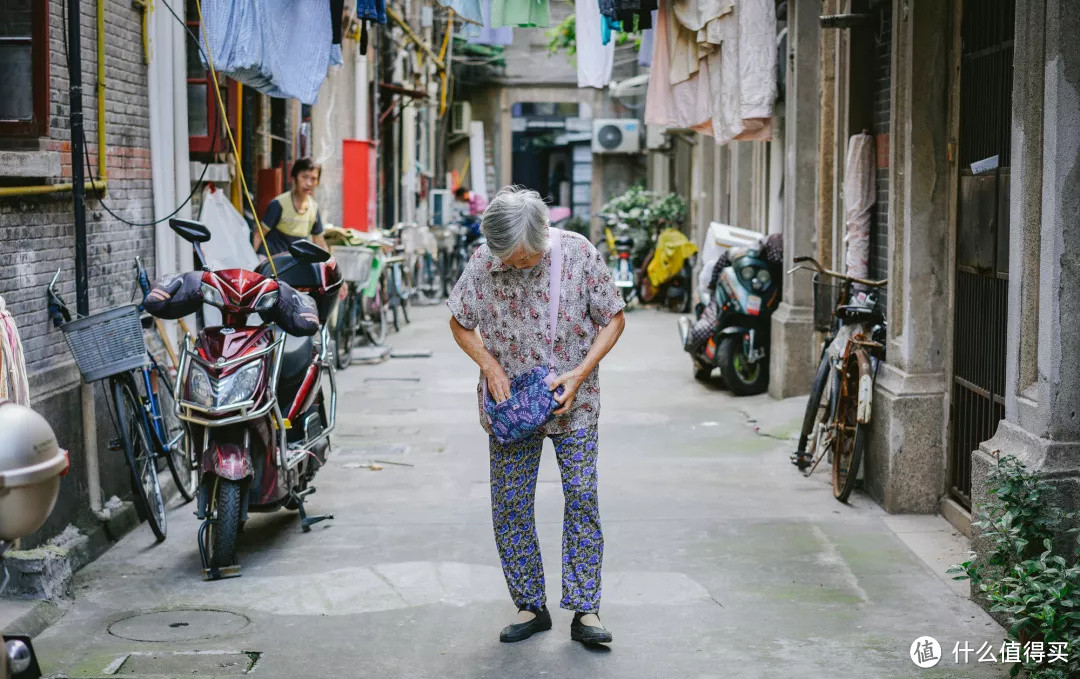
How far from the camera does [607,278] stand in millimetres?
5496

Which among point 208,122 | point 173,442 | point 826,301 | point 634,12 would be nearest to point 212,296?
point 173,442

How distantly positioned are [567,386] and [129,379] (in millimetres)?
2799

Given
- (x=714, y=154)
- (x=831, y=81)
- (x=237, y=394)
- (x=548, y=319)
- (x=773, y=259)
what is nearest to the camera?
(x=548, y=319)

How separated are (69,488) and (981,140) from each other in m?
4.88

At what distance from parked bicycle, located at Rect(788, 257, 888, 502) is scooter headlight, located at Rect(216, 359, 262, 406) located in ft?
11.2

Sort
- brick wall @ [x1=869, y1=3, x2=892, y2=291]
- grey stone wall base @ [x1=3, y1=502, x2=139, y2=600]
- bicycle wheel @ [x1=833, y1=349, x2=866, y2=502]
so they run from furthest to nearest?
brick wall @ [x1=869, y1=3, x2=892, y2=291] < bicycle wheel @ [x1=833, y1=349, x2=866, y2=502] < grey stone wall base @ [x1=3, y1=502, x2=139, y2=600]

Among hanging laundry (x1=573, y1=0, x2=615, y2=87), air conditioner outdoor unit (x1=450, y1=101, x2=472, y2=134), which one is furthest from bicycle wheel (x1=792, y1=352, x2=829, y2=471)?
air conditioner outdoor unit (x1=450, y1=101, x2=472, y2=134)

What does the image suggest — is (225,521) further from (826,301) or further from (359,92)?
(359,92)

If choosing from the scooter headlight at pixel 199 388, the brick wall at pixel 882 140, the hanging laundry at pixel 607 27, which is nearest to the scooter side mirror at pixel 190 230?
the scooter headlight at pixel 199 388

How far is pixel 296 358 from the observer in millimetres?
7367

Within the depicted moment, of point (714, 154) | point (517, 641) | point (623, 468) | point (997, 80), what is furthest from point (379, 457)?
point (714, 154)

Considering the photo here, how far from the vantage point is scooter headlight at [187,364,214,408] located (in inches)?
254

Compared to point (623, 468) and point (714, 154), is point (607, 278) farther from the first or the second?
point (714, 154)

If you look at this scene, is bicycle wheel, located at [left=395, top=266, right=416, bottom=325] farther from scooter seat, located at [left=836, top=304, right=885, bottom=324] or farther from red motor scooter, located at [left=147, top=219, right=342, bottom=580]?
red motor scooter, located at [left=147, top=219, right=342, bottom=580]
